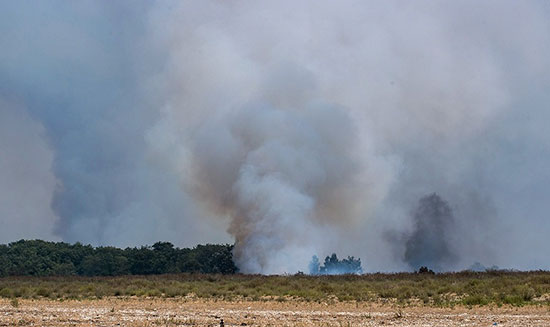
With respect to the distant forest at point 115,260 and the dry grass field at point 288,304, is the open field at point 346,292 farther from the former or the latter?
the distant forest at point 115,260

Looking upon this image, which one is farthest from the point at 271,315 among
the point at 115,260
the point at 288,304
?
the point at 115,260

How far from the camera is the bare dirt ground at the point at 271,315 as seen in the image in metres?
38.4

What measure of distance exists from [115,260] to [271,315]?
10992 cm

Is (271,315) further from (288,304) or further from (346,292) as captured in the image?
(346,292)

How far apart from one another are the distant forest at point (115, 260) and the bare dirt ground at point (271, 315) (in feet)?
268

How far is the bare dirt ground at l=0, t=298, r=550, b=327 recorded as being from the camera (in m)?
38.4

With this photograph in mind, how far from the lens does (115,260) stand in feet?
488

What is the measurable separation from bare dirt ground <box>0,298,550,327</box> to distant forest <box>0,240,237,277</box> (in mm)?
81582

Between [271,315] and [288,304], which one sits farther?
[288,304]

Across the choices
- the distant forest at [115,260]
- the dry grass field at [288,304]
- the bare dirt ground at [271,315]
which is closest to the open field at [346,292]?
the dry grass field at [288,304]

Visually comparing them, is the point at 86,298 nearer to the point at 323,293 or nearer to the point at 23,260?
the point at 323,293

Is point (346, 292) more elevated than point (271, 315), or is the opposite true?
point (346, 292)

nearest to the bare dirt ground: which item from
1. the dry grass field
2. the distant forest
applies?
the dry grass field

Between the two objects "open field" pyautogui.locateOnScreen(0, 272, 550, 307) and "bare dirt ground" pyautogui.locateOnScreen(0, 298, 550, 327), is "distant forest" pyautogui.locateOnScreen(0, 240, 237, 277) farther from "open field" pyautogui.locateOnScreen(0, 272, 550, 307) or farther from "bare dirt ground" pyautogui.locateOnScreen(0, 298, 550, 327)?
"bare dirt ground" pyautogui.locateOnScreen(0, 298, 550, 327)
